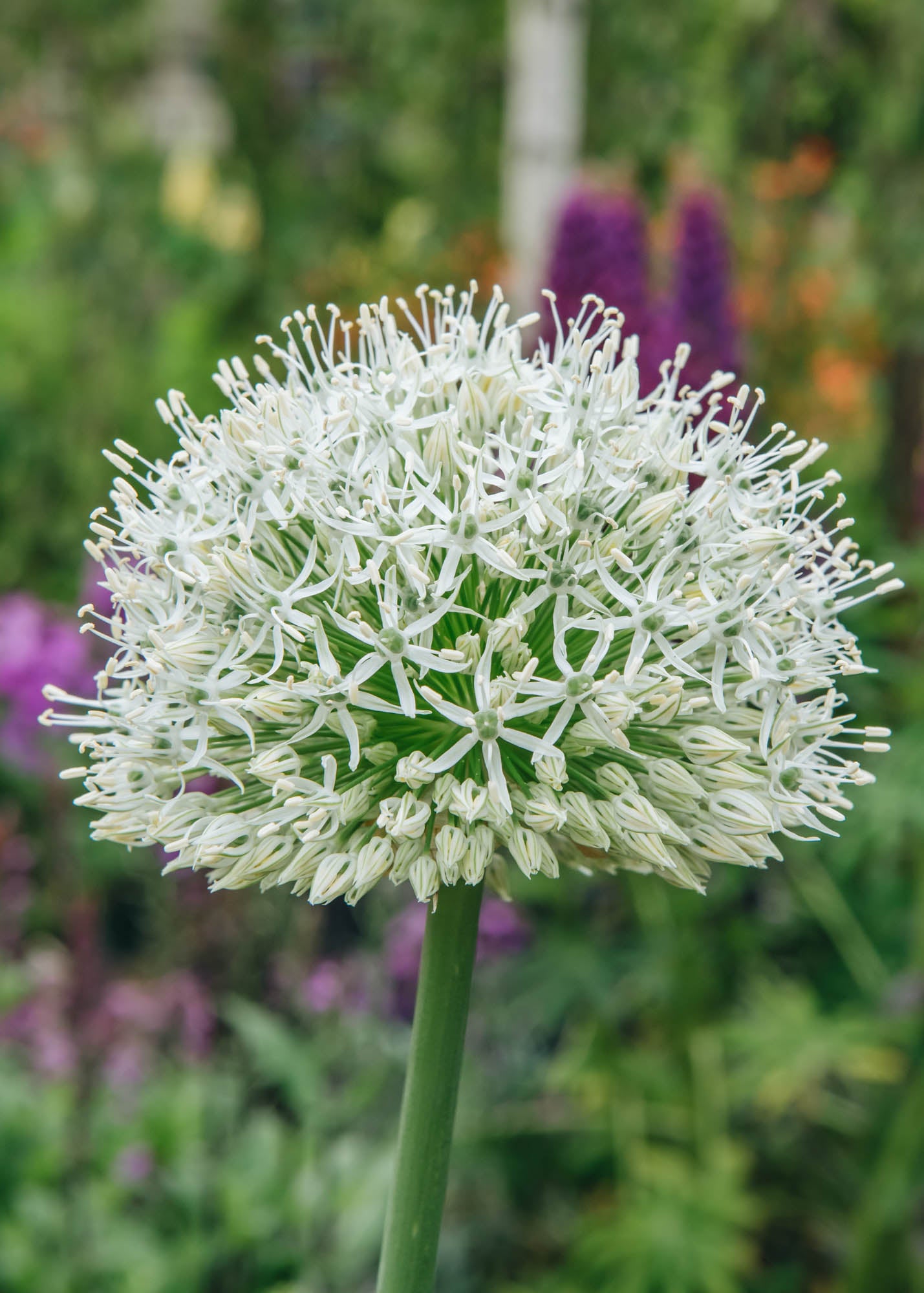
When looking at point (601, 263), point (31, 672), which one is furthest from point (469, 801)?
point (31, 672)

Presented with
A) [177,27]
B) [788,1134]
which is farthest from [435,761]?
[177,27]

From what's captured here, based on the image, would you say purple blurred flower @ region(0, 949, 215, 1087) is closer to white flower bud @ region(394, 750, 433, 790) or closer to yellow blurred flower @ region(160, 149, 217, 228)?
Answer: white flower bud @ region(394, 750, 433, 790)

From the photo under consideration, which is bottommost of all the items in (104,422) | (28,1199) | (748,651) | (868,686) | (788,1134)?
(28,1199)

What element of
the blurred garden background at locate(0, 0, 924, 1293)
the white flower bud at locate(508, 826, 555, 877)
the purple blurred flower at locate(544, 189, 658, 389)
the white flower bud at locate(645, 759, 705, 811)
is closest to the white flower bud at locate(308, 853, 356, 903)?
the white flower bud at locate(508, 826, 555, 877)

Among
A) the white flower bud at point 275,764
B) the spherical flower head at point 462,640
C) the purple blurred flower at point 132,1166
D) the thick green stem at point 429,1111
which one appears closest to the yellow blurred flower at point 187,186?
the purple blurred flower at point 132,1166

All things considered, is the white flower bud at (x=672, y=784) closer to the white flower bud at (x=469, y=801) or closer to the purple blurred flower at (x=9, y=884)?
the white flower bud at (x=469, y=801)

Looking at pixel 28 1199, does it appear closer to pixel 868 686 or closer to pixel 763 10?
pixel 868 686
